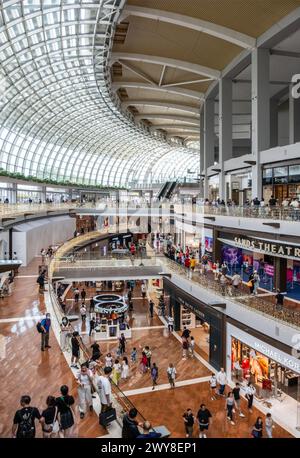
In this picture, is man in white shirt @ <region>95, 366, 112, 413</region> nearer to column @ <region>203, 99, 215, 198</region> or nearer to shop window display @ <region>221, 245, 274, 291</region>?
shop window display @ <region>221, 245, 274, 291</region>

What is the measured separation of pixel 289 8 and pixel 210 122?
14560 mm

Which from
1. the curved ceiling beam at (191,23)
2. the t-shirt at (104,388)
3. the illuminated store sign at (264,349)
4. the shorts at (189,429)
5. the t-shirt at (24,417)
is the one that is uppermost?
the curved ceiling beam at (191,23)

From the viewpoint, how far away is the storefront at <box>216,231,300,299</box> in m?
17.0

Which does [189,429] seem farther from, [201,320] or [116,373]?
[201,320]

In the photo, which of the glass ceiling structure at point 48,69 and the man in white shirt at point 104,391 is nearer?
the man in white shirt at point 104,391

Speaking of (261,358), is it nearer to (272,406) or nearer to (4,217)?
(272,406)

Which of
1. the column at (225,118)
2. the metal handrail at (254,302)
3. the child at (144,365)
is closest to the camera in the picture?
the metal handrail at (254,302)

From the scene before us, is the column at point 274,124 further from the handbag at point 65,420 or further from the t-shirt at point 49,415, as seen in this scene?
the t-shirt at point 49,415

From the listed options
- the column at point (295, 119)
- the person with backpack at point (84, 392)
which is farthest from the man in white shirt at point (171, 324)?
the column at point (295, 119)

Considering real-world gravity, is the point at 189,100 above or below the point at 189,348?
above

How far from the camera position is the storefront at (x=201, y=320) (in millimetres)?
16438

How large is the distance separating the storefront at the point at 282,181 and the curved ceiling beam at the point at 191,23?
7.53 meters

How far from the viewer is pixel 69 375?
393 inches
